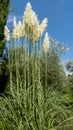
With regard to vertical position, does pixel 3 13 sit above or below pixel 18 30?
above

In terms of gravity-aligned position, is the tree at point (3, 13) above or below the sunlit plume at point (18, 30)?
above

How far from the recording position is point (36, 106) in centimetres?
681

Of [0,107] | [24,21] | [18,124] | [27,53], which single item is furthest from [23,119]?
[24,21]

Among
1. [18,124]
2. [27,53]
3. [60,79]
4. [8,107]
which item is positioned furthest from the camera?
[60,79]

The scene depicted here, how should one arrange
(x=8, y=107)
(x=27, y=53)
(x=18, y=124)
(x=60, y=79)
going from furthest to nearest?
1. (x=60, y=79)
2. (x=27, y=53)
3. (x=8, y=107)
4. (x=18, y=124)

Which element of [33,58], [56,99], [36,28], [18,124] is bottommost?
[18,124]

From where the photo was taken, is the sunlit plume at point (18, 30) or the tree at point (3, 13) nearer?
the sunlit plume at point (18, 30)

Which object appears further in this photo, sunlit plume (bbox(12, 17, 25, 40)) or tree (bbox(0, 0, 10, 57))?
tree (bbox(0, 0, 10, 57))

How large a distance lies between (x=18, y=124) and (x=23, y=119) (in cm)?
15

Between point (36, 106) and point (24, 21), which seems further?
point (24, 21)

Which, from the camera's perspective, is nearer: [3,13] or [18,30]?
[18,30]

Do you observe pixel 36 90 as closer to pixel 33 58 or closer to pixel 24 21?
pixel 33 58

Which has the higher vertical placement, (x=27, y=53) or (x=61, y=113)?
(x=27, y=53)

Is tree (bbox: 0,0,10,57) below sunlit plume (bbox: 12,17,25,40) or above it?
above
